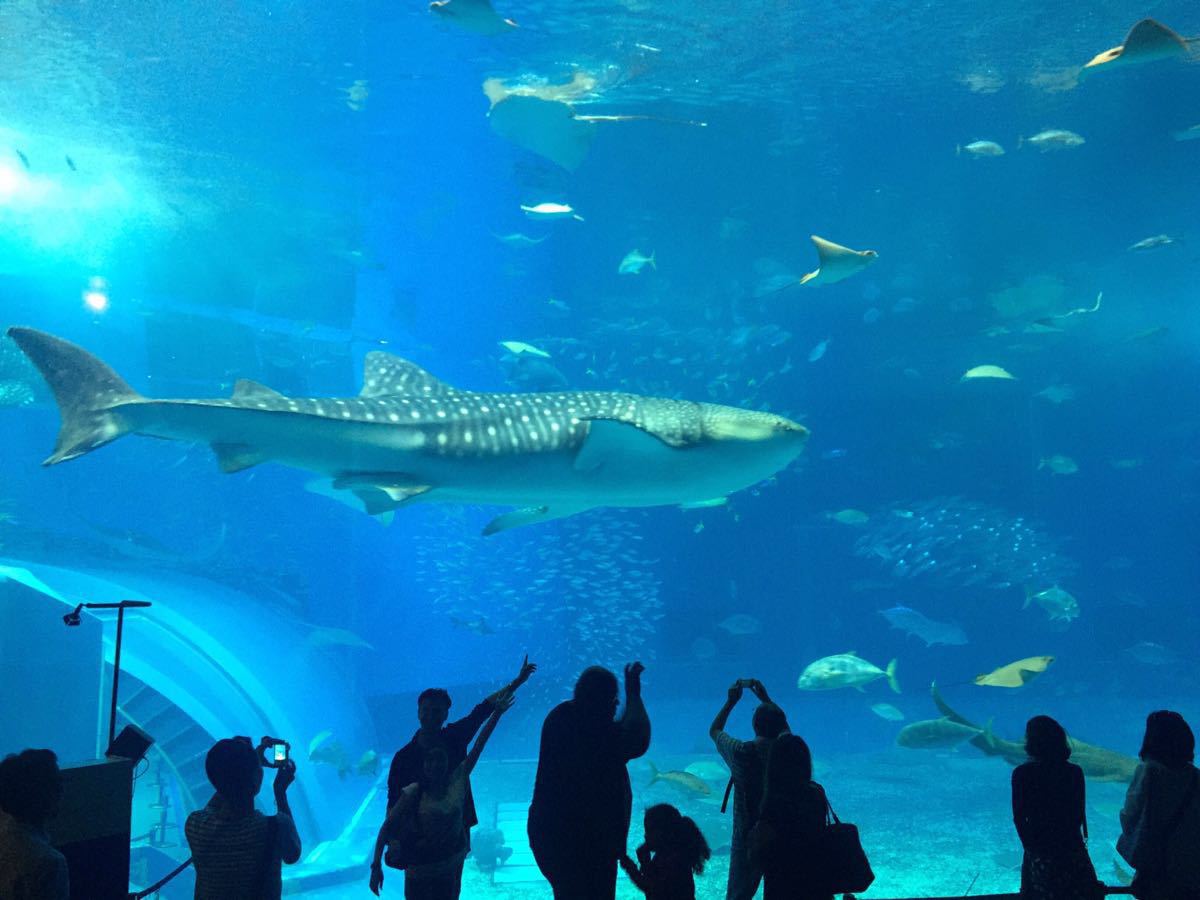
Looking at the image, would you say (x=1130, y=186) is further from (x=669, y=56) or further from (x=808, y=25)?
(x=669, y=56)

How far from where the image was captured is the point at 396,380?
17.0 feet

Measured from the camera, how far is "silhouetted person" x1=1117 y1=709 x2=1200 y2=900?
2629mm

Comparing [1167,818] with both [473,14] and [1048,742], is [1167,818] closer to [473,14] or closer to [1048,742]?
[1048,742]

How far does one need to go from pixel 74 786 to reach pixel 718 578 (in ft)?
67.6

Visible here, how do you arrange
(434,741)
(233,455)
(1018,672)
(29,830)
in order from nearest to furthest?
(29,830) < (434,741) < (233,455) < (1018,672)

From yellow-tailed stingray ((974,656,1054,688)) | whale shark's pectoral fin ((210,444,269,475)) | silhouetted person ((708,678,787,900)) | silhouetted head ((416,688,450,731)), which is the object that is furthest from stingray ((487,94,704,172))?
silhouetted person ((708,678,787,900))

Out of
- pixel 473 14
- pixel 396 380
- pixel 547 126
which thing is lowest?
pixel 396 380

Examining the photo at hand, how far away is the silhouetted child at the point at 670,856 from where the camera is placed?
233cm

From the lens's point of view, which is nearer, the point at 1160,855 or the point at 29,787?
the point at 29,787

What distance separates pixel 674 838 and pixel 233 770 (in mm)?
1567

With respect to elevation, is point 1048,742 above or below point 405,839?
above

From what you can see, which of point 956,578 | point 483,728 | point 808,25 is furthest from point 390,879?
point 956,578

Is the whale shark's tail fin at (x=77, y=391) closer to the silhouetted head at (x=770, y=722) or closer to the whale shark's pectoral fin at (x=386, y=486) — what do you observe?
the whale shark's pectoral fin at (x=386, y=486)

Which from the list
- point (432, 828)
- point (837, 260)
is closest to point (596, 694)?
point (432, 828)
